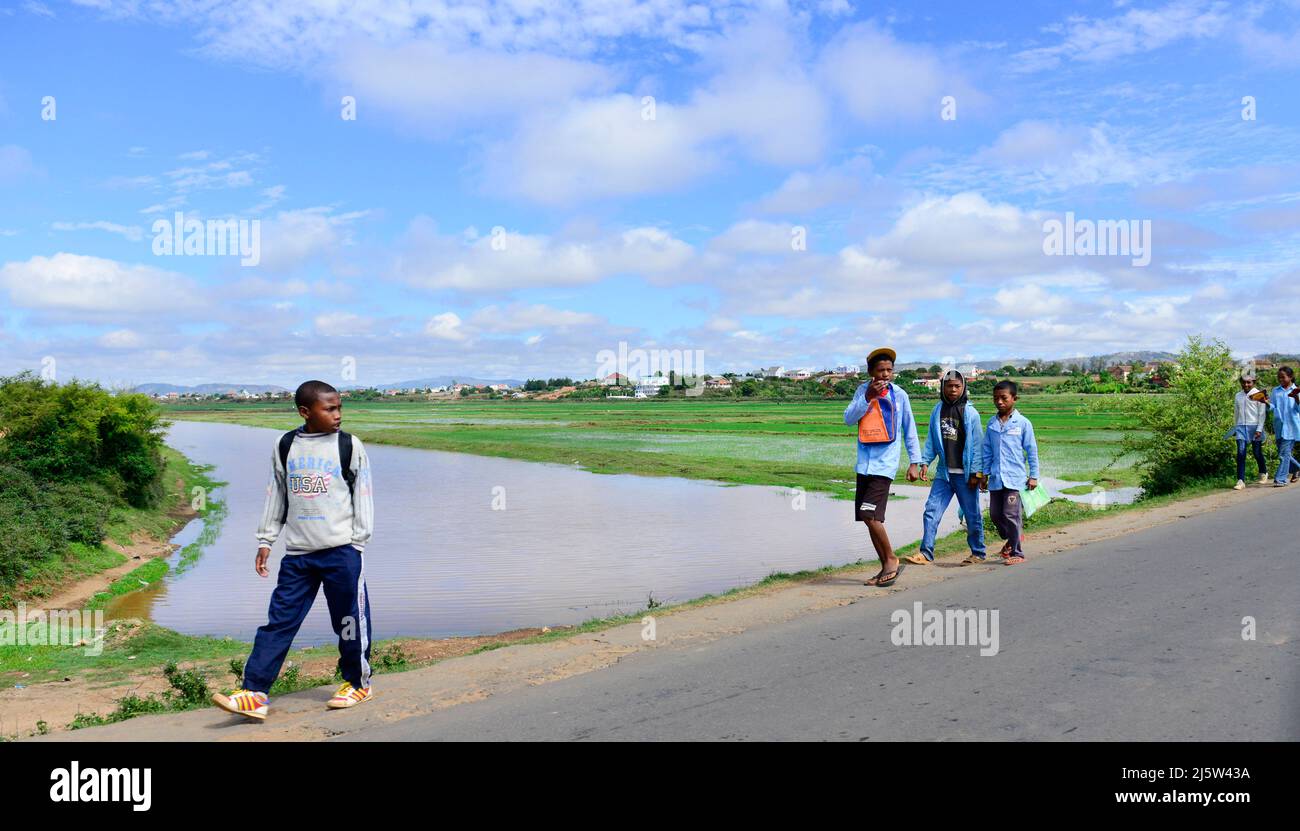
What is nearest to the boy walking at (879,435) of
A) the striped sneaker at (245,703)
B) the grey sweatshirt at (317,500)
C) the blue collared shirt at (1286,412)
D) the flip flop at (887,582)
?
the flip flop at (887,582)

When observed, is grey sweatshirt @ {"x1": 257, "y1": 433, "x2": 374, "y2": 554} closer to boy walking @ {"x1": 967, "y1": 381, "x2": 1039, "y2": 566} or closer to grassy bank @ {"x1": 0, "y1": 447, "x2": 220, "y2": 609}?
boy walking @ {"x1": 967, "y1": 381, "x2": 1039, "y2": 566}

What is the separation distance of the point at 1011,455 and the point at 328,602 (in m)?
7.18

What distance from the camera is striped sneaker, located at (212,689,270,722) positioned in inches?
198

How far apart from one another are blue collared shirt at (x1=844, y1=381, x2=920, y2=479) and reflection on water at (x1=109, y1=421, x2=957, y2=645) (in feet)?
17.6

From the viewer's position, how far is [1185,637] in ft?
19.3

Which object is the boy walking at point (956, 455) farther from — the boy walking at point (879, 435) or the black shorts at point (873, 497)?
the black shorts at point (873, 497)

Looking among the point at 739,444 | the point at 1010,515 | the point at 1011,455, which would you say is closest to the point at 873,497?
the point at 1010,515

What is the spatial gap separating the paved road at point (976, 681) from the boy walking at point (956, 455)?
1.70 m

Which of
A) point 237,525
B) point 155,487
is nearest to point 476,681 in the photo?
→ point 237,525

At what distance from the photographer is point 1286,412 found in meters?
15.3

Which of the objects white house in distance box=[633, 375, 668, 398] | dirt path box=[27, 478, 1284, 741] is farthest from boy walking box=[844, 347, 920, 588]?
white house in distance box=[633, 375, 668, 398]
